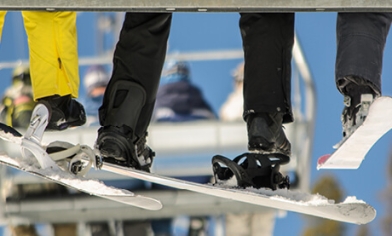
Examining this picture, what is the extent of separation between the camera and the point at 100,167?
4453 mm

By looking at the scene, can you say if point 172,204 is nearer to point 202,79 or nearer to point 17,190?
point 17,190

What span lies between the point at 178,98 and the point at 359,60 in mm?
4723

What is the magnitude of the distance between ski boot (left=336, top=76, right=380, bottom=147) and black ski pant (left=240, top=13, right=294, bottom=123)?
211 millimetres

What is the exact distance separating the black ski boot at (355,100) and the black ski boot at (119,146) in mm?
777

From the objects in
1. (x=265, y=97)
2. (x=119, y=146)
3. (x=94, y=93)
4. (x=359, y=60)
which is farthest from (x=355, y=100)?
(x=94, y=93)

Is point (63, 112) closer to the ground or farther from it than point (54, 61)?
closer to the ground

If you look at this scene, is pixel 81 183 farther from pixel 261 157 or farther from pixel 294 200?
pixel 294 200

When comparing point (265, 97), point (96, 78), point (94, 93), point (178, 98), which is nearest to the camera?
point (265, 97)

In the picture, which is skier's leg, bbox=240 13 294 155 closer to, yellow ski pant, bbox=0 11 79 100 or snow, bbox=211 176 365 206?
snow, bbox=211 176 365 206

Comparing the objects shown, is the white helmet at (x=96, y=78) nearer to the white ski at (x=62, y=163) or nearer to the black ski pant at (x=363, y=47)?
the white ski at (x=62, y=163)

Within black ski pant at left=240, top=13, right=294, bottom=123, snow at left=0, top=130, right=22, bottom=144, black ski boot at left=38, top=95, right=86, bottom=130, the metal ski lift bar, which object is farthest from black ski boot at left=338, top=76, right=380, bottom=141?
snow at left=0, top=130, right=22, bottom=144

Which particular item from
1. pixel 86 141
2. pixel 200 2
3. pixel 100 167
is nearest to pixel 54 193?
pixel 86 141

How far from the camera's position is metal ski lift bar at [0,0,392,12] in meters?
3.76

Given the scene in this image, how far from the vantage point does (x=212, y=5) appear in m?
3.78
